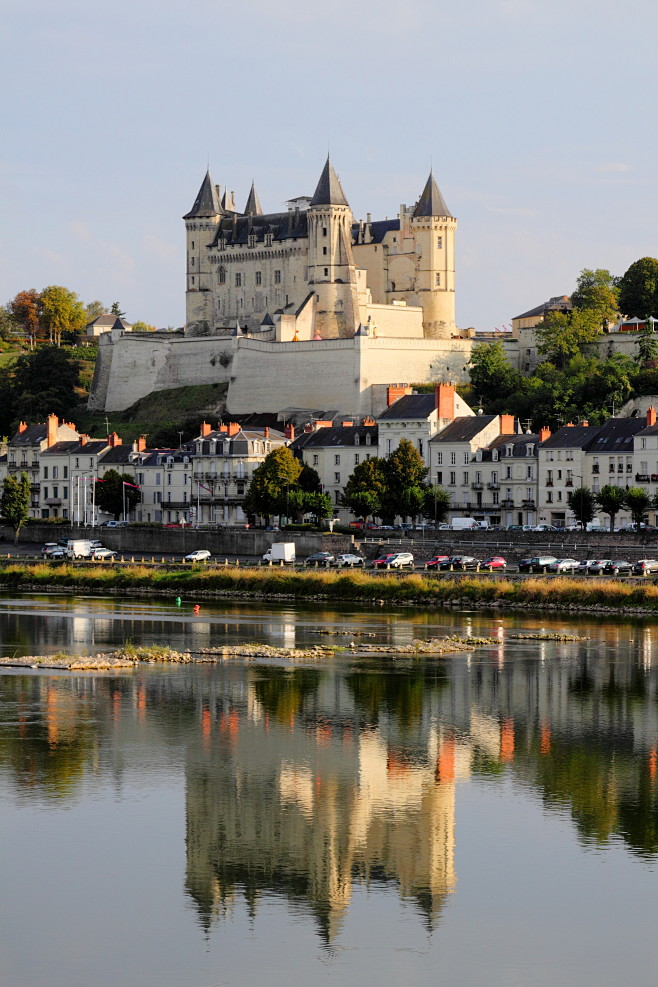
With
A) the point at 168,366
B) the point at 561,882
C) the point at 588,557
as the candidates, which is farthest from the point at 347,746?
the point at 168,366

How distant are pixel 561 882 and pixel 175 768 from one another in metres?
6.77

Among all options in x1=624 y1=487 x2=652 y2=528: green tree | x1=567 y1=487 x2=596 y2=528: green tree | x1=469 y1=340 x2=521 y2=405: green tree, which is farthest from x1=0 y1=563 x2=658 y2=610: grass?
x1=469 y1=340 x2=521 y2=405: green tree

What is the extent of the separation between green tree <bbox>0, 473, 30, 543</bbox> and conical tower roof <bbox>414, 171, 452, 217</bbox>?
31.6m

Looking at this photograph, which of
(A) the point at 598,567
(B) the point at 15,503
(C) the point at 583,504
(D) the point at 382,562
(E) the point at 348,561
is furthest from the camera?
(B) the point at 15,503

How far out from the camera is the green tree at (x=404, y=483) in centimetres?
5981

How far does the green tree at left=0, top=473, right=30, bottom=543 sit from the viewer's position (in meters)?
66.7

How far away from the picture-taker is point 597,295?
3295 inches

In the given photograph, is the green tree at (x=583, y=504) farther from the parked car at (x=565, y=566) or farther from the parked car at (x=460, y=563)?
the parked car at (x=565, y=566)

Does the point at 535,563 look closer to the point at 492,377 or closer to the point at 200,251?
the point at 492,377

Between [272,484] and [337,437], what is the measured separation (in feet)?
21.4

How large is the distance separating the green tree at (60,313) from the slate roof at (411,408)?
50.4 m

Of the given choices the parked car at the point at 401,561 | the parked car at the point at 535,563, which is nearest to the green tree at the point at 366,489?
the parked car at the point at 401,561

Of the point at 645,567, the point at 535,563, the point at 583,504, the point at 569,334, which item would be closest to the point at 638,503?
the point at 583,504

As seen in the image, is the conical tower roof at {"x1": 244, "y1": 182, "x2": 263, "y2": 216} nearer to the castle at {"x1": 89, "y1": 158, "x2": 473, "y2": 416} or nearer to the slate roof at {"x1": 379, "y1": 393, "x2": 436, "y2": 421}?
the castle at {"x1": 89, "y1": 158, "x2": 473, "y2": 416}
